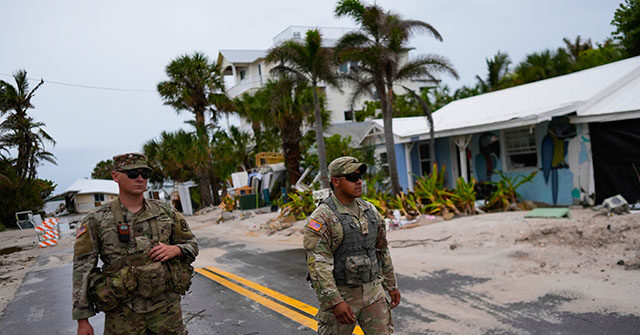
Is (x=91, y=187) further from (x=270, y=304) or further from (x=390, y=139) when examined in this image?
(x=270, y=304)

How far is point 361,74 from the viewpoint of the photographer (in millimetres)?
13711

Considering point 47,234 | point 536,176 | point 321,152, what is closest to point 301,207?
point 321,152

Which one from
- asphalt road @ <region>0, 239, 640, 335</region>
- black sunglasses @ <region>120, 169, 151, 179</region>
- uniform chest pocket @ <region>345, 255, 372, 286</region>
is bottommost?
asphalt road @ <region>0, 239, 640, 335</region>

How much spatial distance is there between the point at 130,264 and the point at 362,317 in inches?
64.4

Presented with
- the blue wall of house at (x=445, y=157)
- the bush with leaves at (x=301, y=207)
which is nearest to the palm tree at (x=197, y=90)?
the bush with leaves at (x=301, y=207)

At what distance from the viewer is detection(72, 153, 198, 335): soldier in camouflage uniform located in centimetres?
298

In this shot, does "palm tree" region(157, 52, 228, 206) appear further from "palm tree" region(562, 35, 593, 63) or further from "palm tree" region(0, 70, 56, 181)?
"palm tree" region(562, 35, 593, 63)

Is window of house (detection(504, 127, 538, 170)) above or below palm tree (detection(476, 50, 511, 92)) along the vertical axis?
below

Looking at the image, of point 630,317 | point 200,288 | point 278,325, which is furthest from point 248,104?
point 630,317

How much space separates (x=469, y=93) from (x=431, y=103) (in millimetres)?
3140

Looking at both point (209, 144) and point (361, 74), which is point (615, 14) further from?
point (209, 144)

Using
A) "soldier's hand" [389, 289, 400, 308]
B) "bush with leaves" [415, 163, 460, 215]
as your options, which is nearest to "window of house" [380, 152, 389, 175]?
"bush with leaves" [415, 163, 460, 215]

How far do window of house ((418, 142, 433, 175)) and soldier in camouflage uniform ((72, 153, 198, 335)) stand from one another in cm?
1480

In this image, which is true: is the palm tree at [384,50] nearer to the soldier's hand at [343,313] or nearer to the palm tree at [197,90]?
the soldier's hand at [343,313]
